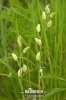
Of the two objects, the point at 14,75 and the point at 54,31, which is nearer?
the point at 14,75

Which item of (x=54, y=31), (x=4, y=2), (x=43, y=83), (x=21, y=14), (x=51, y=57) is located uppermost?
(x=4, y=2)

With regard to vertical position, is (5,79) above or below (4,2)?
below

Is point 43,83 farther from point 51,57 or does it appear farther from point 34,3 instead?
point 34,3

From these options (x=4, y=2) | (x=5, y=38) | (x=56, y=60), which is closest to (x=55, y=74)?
(x=56, y=60)

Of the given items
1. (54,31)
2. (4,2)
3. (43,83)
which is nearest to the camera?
(43,83)

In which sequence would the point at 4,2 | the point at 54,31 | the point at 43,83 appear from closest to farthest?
the point at 43,83, the point at 54,31, the point at 4,2

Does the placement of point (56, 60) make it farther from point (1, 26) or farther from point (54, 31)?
point (1, 26)

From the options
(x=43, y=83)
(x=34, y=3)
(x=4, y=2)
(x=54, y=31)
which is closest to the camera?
(x=43, y=83)

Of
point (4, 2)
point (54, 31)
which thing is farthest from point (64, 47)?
point (4, 2)

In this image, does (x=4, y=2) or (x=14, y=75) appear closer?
(x=14, y=75)
